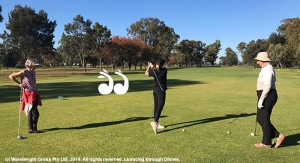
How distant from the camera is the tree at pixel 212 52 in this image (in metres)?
174

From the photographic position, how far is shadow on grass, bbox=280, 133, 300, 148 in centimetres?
707

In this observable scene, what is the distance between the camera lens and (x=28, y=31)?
6944 centimetres

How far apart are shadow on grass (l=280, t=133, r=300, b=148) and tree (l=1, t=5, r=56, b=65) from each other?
67564mm

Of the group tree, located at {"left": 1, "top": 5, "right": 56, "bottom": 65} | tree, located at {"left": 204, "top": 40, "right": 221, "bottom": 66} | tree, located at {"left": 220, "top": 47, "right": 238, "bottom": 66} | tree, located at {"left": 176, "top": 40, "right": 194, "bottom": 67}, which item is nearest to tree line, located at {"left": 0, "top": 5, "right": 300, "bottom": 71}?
tree, located at {"left": 1, "top": 5, "right": 56, "bottom": 65}

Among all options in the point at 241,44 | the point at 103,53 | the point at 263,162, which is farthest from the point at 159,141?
the point at 241,44

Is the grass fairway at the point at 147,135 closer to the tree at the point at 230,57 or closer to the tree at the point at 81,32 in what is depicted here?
the tree at the point at 81,32

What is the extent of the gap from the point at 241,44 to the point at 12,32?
456 feet

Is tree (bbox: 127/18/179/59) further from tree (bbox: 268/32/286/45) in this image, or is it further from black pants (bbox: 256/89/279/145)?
black pants (bbox: 256/89/279/145)

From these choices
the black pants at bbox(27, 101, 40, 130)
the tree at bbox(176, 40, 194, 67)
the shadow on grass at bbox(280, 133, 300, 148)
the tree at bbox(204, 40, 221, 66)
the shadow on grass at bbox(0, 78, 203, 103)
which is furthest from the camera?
the tree at bbox(204, 40, 221, 66)

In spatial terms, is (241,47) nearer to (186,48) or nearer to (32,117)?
(186,48)

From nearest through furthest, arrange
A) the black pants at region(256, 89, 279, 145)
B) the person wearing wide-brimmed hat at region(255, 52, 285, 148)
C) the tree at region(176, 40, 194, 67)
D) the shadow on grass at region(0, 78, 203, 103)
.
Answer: the person wearing wide-brimmed hat at region(255, 52, 285, 148), the black pants at region(256, 89, 279, 145), the shadow on grass at region(0, 78, 203, 103), the tree at region(176, 40, 194, 67)

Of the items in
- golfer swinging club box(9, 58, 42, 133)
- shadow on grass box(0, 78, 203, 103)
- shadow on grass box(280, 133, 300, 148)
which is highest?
golfer swinging club box(9, 58, 42, 133)

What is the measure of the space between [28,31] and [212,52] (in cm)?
12235

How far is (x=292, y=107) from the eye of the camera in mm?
13000
